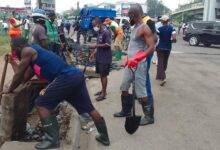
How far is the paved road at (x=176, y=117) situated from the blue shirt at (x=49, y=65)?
1324 millimetres

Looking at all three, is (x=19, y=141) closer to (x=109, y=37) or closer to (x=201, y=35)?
(x=109, y=37)

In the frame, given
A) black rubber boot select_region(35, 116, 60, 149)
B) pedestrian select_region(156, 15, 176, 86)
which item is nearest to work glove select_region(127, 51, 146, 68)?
black rubber boot select_region(35, 116, 60, 149)

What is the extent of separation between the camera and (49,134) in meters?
6.07

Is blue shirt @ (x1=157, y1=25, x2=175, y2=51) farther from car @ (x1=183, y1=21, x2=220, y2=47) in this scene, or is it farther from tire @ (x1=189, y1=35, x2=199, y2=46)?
tire @ (x1=189, y1=35, x2=199, y2=46)

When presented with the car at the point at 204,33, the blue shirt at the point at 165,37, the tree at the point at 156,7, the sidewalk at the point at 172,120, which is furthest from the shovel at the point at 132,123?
the tree at the point at 156,7

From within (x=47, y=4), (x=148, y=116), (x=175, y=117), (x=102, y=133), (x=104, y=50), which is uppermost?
(x=47, y=4)

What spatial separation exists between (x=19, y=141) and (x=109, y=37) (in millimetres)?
3796

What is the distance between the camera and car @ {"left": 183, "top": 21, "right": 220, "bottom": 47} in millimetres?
29703

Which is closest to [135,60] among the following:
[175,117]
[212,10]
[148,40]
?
[148,40]

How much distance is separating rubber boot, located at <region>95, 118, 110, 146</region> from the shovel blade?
0.48m

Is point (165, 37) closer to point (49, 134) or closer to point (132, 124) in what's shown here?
point (132, 124)

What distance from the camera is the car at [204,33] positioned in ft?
97.5

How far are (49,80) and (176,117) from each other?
3.26 meters

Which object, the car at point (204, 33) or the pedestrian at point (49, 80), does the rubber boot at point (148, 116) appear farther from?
the car at point (204, 33)
